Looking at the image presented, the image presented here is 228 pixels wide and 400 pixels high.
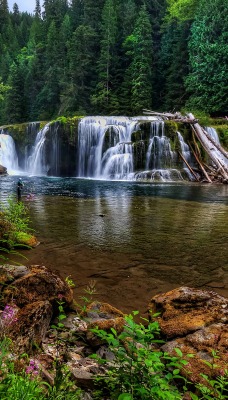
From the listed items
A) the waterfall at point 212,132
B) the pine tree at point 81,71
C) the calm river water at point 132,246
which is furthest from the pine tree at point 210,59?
the calm river water at point 132,246

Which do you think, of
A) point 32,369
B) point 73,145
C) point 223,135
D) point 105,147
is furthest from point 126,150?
point 32,369

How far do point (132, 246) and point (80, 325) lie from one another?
3698 mm

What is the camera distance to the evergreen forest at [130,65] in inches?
1310

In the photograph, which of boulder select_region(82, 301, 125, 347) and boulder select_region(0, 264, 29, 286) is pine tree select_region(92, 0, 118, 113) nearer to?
boulder select_region(0, 264, 29, 286)

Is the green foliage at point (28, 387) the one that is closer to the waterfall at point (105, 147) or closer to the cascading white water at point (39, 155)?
the waterfall at point (105, 147)

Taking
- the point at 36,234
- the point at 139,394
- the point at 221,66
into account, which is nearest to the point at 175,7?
the point at 221,66

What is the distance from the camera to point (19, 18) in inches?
4284

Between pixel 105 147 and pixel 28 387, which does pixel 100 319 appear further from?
pixel 105 147

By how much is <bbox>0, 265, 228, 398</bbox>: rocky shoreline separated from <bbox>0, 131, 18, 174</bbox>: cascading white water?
29.3 meters

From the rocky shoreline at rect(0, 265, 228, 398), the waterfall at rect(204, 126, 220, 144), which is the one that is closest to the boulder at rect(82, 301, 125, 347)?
the rocky shoreline at rect(0, 265, 228, 398)

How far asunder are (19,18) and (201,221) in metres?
123

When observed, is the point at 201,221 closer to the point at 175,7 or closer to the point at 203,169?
the point at 203,169

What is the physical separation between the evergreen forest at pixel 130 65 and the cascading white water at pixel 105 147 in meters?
11.9

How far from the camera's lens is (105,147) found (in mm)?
26516
